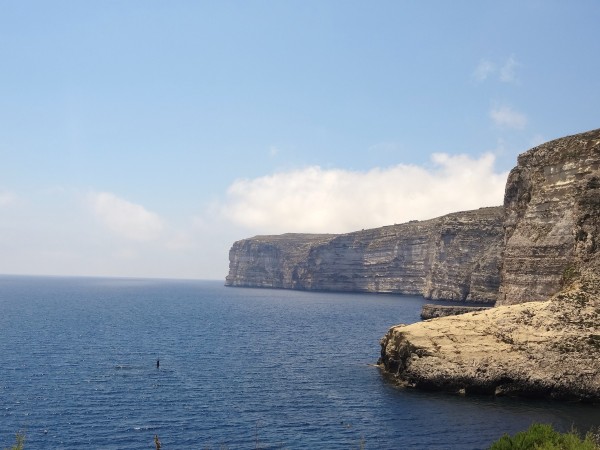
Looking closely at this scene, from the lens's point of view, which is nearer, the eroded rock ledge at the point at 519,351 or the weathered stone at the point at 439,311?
the eroded rock ledge at the point at 519,351

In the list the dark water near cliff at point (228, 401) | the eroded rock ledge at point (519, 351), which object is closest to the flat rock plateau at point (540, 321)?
the eroded rock ledge at point (519, 351)

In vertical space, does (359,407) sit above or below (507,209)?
below

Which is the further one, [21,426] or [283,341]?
[283,341]

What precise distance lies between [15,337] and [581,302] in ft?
237

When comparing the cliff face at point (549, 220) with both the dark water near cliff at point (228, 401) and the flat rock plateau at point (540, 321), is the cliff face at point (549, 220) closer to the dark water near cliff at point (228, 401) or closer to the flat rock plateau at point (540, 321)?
the flat rock plateau at point (540, 321)

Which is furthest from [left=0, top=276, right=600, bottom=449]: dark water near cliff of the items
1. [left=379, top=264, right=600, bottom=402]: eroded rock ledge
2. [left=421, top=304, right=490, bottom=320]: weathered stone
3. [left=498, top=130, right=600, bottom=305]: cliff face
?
[left=498, top=130, right=600, bottom=305]: cliff face

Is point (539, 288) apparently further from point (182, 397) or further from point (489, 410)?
point (182, 397)

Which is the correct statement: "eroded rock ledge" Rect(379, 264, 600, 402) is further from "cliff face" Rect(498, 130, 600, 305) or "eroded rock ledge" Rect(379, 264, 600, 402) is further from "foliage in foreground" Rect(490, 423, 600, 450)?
"foliage in foreground" Rect(490, 423, 600, 450)

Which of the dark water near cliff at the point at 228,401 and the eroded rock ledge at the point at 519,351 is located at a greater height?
the eroded rock ledge at the point at 519,351

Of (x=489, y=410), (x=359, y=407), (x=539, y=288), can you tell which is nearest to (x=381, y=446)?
(x=359, y=407)

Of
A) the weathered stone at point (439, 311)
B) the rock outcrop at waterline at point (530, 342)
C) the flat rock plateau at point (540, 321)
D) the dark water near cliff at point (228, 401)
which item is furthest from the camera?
the weathered stone at point (439, 311)

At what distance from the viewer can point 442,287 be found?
563ft

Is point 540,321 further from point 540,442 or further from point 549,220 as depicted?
point 540,442

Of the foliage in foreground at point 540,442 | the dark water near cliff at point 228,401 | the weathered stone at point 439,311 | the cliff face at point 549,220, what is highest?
the cliff face at point 549,220
